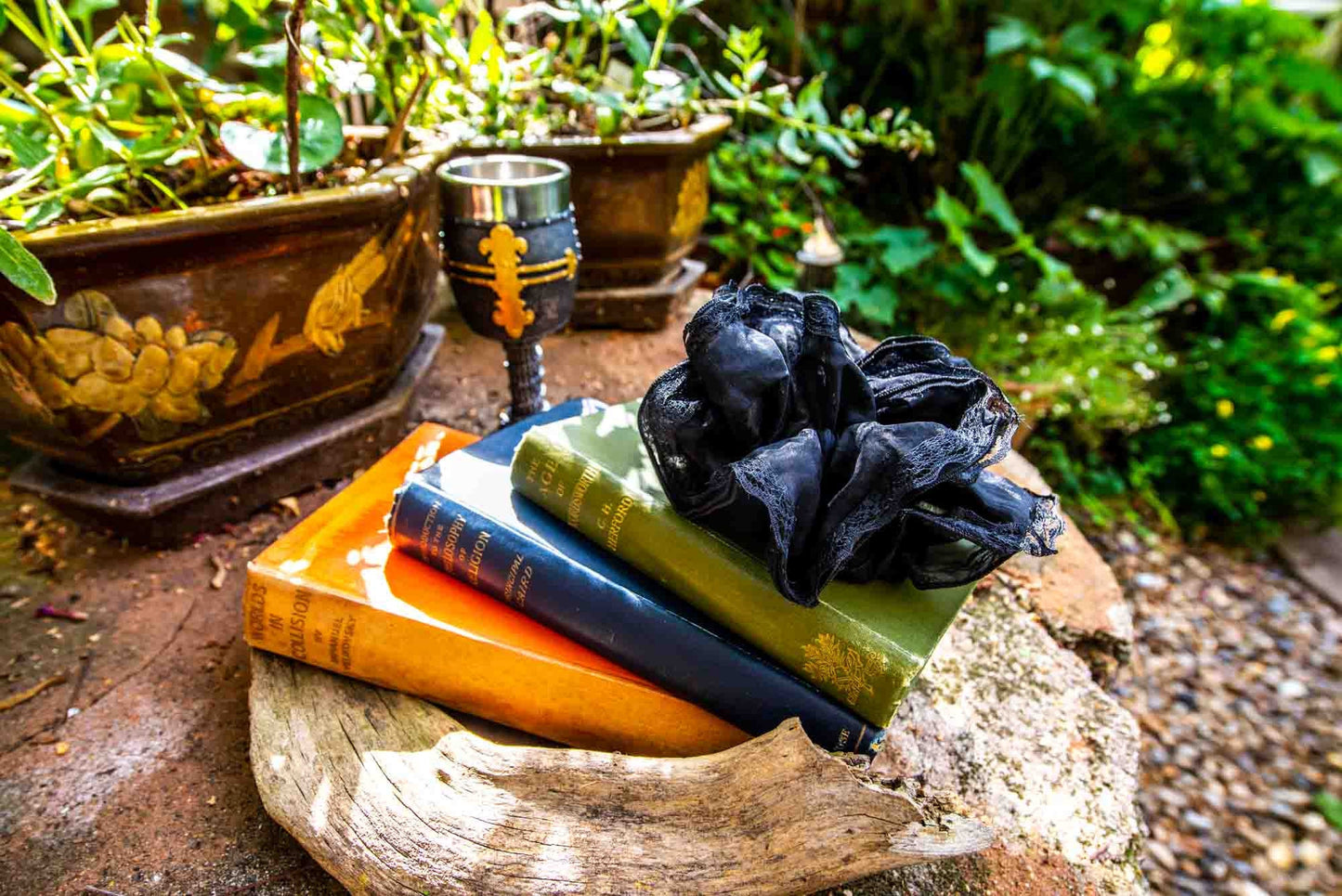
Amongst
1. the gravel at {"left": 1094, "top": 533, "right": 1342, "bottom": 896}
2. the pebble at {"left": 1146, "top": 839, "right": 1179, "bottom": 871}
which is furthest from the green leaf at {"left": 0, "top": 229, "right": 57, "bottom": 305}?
the pebble at {"left": 1146, "top": 839, "right": 1179, "bottom": 871}

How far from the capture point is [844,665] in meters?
0.55

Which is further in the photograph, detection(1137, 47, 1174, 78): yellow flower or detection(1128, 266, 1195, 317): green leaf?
detection(1137, 47, 1174, 78): yellow flower

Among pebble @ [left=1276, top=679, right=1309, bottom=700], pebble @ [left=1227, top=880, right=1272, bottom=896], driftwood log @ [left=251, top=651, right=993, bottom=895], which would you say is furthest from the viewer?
pebble @ [left=1276, top=679, right=1309, bottom=700]

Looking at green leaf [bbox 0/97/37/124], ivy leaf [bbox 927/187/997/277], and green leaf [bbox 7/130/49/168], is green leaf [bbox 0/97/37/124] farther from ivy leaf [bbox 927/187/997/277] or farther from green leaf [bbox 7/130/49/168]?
ivy leaf [bbox 927/187/997/277]

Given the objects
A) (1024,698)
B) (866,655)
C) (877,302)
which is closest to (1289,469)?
(877,302)

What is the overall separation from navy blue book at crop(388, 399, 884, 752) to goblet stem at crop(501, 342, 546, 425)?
0.91ft

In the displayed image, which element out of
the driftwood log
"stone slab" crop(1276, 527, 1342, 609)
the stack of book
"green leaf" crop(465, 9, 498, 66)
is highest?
"green leaf" crop(465, 9, 498, 66)

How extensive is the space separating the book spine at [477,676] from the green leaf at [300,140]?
1.49ft

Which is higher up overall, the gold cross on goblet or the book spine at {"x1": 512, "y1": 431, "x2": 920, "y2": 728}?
the gold cross on goblet

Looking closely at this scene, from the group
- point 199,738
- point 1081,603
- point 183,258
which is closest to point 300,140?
point 183,258

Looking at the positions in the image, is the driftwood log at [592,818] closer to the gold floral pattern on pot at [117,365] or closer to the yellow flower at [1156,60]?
the gold floral pattern on pot at [117,365]

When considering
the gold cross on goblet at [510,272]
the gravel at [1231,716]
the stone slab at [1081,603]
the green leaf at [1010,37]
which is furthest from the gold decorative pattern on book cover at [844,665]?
the green leaf at [1010,37]

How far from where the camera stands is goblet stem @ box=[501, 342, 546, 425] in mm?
932

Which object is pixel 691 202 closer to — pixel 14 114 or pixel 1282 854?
pixel 14 114
